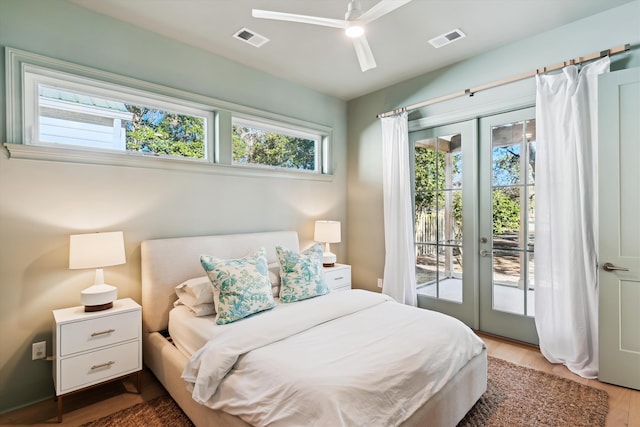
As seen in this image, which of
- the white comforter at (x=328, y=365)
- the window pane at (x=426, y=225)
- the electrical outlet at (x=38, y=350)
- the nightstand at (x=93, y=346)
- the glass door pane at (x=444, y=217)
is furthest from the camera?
the window pane at (x=426, y=225)

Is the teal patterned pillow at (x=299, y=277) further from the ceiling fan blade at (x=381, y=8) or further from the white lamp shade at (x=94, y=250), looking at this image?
the ceiling fan blade at (x=381, y=8)

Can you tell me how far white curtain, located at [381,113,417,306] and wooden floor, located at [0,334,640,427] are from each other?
54.5 inches

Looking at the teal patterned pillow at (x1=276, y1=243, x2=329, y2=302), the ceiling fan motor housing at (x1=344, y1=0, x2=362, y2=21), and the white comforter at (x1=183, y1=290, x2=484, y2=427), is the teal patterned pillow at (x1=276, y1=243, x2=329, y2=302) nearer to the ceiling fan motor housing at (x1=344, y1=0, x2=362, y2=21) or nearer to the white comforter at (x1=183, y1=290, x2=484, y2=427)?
the white comforter at (x1=183, y1=290, x2=484, y2=427)

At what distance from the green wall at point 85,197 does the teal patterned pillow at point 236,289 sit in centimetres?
83

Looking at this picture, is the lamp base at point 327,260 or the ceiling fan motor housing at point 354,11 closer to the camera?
the ceiling fan motor housing at point 354,11

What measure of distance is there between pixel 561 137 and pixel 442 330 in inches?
77.9

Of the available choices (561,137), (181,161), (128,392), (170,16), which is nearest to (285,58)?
(170,16)

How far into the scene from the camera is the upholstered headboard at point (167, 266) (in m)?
2.52

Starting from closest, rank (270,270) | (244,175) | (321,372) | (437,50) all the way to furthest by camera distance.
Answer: (321,372)
(270,270)
(437,50)
(244,175)

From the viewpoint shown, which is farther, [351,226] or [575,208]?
[351,226]

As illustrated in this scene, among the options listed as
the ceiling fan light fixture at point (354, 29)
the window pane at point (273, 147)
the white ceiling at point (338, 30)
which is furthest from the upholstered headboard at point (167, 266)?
the ceiling fan light fixture at point (354, 29)

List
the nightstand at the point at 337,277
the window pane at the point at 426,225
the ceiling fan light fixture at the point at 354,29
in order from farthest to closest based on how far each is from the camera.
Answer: the window pane at the point at 426,225, the nightstand at the point at 337,277, the ceiling fan light fixture at the point at 354,29

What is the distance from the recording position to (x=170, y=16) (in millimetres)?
2504

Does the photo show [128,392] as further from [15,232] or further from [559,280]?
[559,280]
